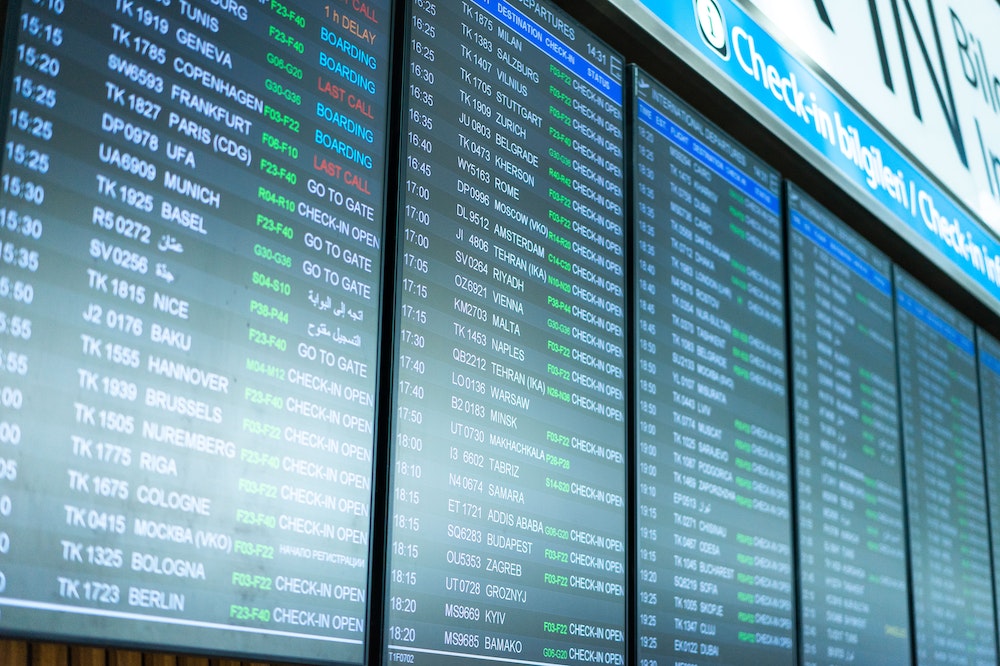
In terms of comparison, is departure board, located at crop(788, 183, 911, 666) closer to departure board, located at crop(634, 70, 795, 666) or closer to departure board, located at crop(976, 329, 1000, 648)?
departure board, located at crop(634, 70, 795, 666)

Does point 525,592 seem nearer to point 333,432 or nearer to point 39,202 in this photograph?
point 333,432

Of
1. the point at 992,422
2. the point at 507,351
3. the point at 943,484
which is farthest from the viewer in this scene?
the point at 992,422

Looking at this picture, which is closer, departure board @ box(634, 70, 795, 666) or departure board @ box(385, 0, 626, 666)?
departure board @ box(385, 0, 626, 666)

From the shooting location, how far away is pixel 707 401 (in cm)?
308

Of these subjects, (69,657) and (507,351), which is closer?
(69,657)

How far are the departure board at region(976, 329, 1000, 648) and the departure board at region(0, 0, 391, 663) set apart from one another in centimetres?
308

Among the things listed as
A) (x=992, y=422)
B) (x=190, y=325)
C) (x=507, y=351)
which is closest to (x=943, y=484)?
(x=992, y=422)

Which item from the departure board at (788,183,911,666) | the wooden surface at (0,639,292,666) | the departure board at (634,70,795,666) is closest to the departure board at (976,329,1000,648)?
the departure board at (788,183,911,666)

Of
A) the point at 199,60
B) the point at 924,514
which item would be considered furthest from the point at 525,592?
the point at 924,514

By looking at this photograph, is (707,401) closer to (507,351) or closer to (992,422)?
(507,351)

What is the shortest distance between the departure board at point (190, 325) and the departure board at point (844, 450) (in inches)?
65.9

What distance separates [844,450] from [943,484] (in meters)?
0.73

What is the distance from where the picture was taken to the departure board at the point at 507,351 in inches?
86.5

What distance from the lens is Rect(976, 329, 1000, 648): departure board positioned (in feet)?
14.8
